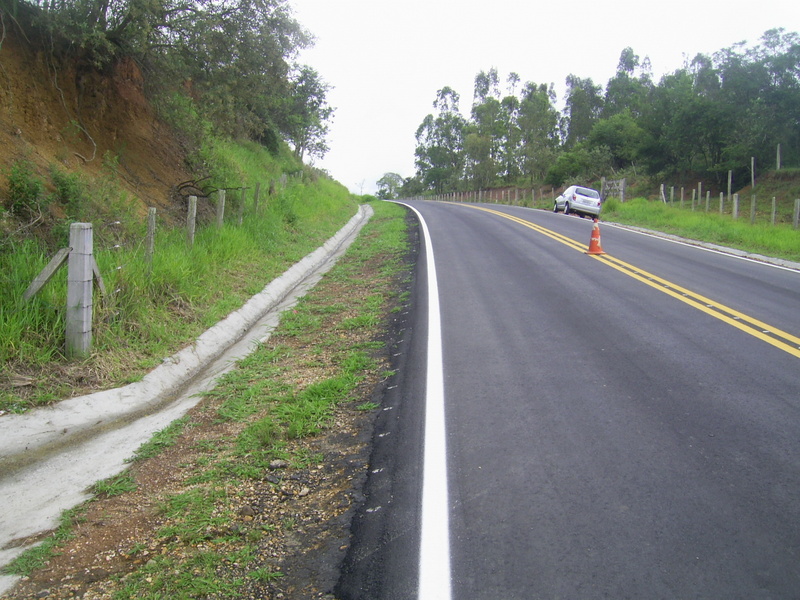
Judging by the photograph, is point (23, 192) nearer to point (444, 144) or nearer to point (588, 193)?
point (588, 193)

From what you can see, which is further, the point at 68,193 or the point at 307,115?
the point at 307,115

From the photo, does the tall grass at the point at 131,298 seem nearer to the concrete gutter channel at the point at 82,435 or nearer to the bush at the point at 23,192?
the concrete gutter channel at the point at 82,435

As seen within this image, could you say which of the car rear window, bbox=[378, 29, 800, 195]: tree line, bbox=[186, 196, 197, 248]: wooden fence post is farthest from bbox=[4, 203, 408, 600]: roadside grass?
bbox=[378, 29, 800, 195]: tree line

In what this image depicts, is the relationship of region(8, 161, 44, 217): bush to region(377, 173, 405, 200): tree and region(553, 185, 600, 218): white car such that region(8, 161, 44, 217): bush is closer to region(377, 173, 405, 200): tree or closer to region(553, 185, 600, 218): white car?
region(553, 185, 600, 218): white car

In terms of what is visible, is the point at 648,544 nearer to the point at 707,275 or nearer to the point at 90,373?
the point at 90,373

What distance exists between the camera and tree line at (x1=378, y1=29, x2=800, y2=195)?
36.6 m

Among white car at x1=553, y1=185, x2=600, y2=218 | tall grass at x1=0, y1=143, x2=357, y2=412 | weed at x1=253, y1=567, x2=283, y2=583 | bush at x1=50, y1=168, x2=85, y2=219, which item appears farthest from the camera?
white car at x1=553, y1=185, x2=600, y2=218

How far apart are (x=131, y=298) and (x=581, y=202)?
23.2m

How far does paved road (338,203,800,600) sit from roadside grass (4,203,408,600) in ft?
1.71

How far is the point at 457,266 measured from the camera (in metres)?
12.6

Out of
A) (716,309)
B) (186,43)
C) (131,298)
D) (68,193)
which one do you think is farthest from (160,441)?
(186,43)

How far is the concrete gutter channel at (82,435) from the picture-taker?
4.33 meters

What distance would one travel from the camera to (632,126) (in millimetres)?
55469

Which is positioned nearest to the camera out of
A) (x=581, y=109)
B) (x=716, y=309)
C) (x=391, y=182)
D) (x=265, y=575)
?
(x=265, y=575)
